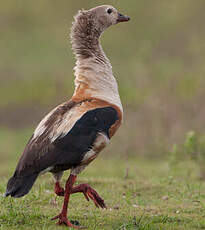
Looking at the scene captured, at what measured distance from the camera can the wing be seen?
5.62 m

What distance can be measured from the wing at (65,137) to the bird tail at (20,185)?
54mm

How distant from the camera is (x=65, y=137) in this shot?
568cm

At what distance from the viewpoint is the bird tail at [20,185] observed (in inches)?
216

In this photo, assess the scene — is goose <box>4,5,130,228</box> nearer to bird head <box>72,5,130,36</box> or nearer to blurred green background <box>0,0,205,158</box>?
bird head <box>72,5,130,36</box>

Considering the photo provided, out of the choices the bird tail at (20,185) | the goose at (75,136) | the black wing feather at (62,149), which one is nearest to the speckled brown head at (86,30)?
the goose at (75,136)

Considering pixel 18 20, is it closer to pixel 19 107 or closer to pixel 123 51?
pixel 123 51

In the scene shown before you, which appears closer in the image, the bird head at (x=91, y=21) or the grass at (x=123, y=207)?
the grass at (x=123, y=207)

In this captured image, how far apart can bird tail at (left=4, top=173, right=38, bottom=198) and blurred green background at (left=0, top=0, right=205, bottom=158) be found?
8273 mm

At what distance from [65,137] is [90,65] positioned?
118cm

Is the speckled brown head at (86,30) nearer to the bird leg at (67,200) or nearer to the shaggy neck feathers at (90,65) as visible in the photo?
the shaggy neck feathers at (90,65)

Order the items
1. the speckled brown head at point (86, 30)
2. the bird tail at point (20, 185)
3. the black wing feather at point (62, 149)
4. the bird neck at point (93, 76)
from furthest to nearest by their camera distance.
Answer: the speckled brown head at point (86, 30) < the bird neck at point (93, 76) < the black wing feather at point (62, 149) < the bird tail at point (20, 185)

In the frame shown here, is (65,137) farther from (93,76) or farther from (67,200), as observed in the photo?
(93,76)

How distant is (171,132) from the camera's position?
16.0 metres

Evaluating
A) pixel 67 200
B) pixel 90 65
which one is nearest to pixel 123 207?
pixel 67 200
